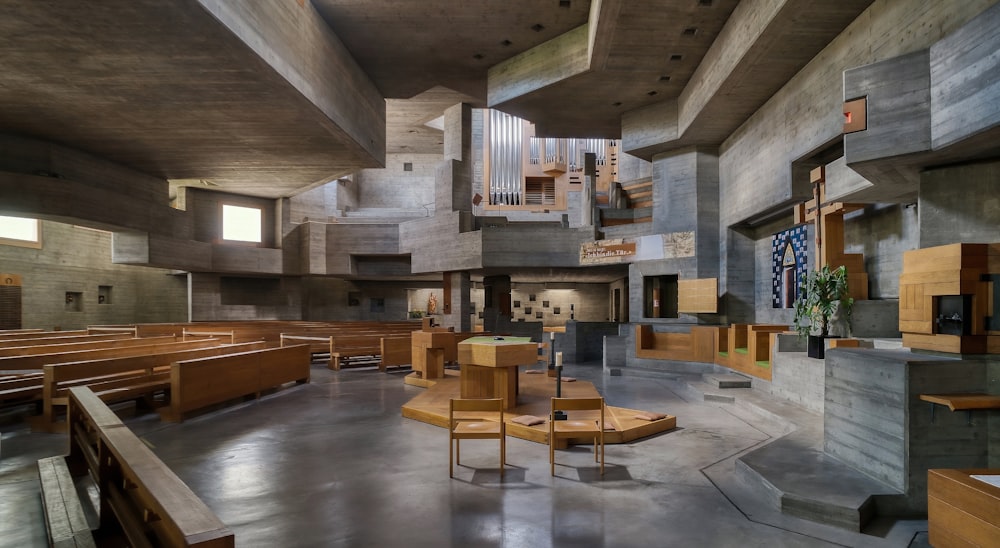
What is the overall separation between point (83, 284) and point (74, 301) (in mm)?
539

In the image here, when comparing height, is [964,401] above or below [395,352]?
above

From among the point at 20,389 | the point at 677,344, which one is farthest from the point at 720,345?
the point at 20,389

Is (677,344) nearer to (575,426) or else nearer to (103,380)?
(575,426)

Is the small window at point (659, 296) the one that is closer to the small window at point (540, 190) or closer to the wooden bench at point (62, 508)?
the small window at point (540, 190)

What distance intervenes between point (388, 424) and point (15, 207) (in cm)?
982

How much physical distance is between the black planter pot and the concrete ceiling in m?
4.31

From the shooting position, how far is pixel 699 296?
11.6m

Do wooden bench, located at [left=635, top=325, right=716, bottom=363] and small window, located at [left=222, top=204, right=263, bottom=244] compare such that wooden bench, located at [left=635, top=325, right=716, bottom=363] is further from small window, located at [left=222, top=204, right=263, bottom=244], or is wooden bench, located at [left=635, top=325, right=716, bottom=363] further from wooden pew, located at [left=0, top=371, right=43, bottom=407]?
small window, located at [left=222, top=204, right=263, bottom=244]

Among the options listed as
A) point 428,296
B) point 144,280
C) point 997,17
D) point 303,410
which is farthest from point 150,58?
point 428,296

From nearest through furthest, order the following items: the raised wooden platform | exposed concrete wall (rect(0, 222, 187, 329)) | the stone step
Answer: the raised wooden platform → the stone step → exposed concrete wall (rect(0, 222, 187, 329))

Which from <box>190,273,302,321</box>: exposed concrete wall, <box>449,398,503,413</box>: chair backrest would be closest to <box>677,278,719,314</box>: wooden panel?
<box>449,398,503,413</box>: chair backrest

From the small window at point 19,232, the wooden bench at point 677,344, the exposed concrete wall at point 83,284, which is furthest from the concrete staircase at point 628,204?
the small window at point 19,232

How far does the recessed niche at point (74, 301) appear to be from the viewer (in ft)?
47.4

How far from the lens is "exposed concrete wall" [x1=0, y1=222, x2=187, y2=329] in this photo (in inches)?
524
